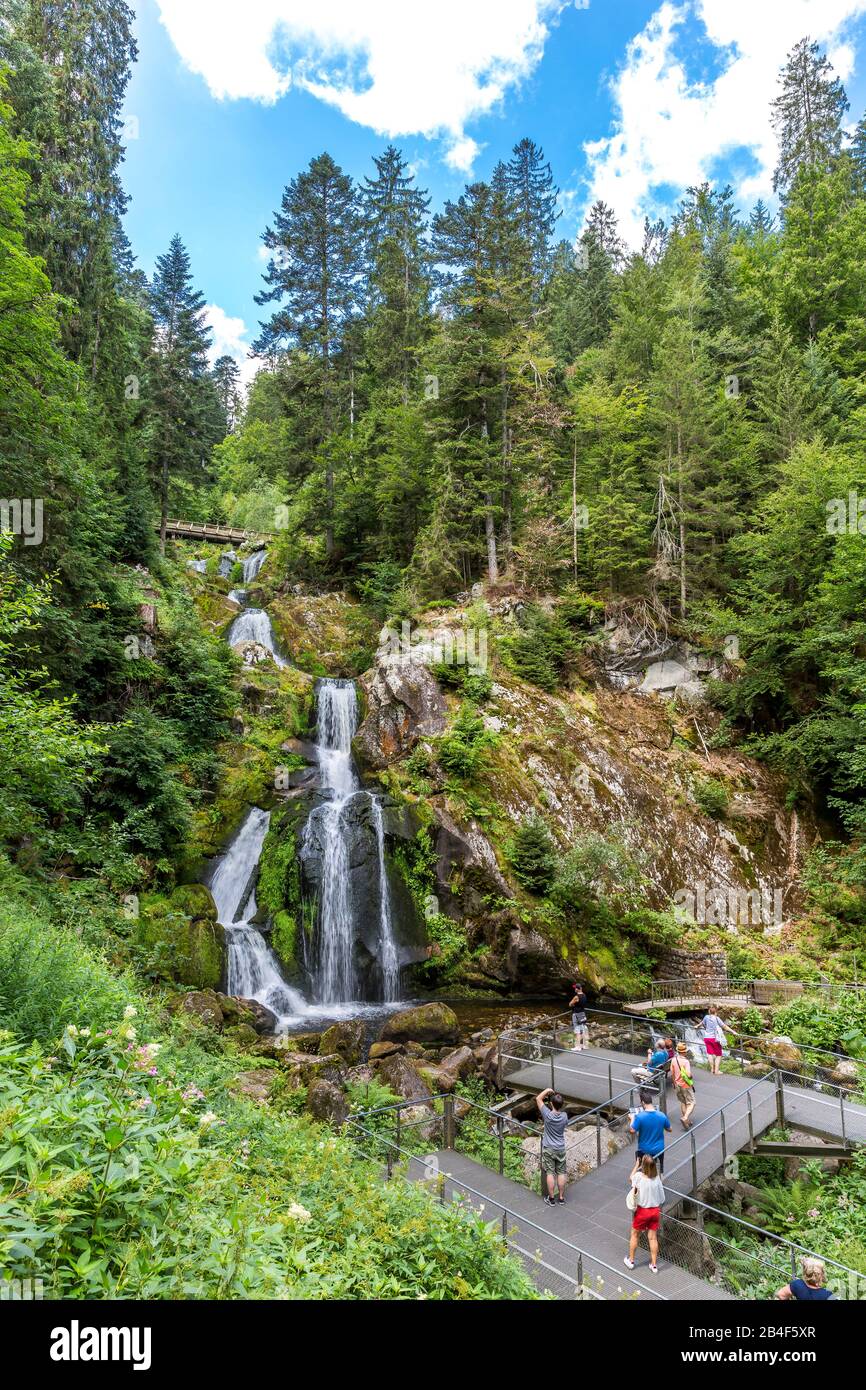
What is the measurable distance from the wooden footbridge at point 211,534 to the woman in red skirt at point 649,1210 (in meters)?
35.6

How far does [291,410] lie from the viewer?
1243 inches

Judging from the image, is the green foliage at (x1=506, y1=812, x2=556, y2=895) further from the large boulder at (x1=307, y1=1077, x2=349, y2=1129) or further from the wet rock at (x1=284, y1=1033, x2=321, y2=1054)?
the large boulder at (x1=307, y1=1077, x2=349, y2=1129)

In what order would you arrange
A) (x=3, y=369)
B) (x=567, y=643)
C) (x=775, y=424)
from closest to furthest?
(x=3, y=369) < (x=567, y=643) < (x=775, y=424)

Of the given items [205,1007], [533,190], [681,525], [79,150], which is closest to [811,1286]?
[205,1007]

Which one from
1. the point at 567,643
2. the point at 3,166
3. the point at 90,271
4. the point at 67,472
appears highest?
the point at 90,271

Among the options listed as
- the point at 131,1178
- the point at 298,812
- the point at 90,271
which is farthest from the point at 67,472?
the point at 131,1178

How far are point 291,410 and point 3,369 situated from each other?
850 inches

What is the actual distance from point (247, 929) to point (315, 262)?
34126 mm

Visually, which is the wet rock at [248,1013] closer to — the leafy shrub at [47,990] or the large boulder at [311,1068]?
the large boulder at [311,1068]

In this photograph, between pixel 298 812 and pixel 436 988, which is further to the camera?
pixel 298 812

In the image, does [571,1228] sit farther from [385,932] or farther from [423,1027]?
[385,932]

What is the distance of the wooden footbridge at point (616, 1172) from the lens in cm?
603

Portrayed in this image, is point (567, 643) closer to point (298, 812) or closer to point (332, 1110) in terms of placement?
point (298, 812)

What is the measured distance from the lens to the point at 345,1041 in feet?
41.5
